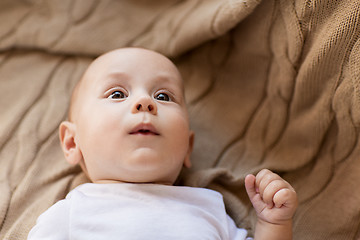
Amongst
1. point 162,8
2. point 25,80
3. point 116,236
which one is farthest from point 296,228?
point 25,80

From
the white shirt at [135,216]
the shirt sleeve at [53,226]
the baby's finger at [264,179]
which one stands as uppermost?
the baby's finger at [264,179]

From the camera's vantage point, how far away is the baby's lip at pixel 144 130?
3.72ft

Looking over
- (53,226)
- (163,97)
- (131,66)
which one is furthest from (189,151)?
(53,226)

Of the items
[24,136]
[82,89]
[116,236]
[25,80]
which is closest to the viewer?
[116,236]

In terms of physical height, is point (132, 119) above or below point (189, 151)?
above

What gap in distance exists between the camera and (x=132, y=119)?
114cm

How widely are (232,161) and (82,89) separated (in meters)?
0.53

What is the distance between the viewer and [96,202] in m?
1.15

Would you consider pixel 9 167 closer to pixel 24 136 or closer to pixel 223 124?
pixel 24 136

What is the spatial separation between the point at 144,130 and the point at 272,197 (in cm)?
37

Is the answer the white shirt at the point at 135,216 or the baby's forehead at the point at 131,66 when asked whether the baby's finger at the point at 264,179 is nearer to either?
the white shirt at the point at 135,216

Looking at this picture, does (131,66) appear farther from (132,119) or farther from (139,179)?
(139,179)

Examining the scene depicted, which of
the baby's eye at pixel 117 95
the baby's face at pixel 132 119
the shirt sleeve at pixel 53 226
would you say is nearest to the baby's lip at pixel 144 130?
the baby's face at pixel 132 119

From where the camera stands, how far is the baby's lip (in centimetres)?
113
